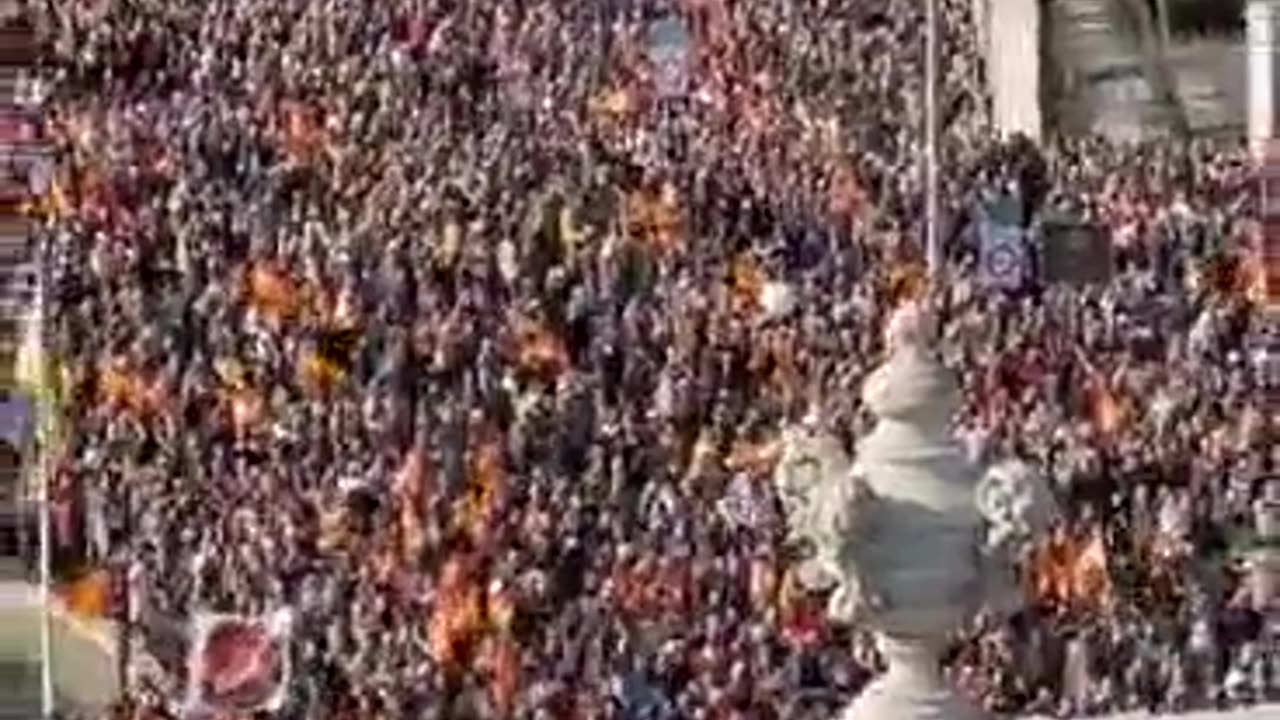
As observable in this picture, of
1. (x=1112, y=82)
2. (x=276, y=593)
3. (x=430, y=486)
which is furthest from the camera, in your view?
(x=1112, y=82)

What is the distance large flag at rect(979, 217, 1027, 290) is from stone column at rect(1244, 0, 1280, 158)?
235 centimetres

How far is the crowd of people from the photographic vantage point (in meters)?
28.0

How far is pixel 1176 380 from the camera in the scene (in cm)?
3438

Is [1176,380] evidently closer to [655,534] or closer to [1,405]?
[655,534]

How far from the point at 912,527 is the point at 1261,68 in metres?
26.5

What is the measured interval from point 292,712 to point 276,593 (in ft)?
5.82

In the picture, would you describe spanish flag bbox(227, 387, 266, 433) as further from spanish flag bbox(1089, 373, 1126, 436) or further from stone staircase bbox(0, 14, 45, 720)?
stone staircase bbox(0, 14, 45, 720)

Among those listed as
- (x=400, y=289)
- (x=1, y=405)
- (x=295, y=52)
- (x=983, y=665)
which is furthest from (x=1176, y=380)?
(x=1, y=405)

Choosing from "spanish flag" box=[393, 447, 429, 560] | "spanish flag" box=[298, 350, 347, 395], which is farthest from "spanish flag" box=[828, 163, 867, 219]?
"spanish flag" box=[393, 447, 429, 560]

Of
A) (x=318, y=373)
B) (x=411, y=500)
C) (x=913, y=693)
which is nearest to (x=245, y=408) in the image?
(x=318, y=373)

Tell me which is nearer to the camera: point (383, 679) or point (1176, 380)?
point (383, 679)

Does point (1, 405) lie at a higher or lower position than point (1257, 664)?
higher

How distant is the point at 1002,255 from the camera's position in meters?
37.9

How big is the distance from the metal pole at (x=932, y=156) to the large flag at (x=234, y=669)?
10016mm
